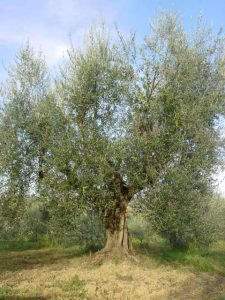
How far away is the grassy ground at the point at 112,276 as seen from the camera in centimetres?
1268

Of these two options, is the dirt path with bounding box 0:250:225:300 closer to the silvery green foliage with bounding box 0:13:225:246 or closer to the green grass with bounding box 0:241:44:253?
the silvery green foliage with bounding box 0:13:225:246

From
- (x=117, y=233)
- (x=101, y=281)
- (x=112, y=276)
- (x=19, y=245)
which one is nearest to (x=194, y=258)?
(x=117, y=233)

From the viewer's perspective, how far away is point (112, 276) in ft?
50.6

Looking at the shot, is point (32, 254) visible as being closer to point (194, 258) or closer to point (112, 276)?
point (112, 276)

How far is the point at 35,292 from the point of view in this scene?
12250 millimetres

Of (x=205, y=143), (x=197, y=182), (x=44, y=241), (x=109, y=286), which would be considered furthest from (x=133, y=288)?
(x=44, y=241)

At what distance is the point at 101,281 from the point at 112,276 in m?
1.06

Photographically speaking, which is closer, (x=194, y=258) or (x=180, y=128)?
(x=180, y=128)

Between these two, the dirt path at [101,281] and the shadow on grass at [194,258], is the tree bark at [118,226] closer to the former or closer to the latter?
the dirt path at [101,281]

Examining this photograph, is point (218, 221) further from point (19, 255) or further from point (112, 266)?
point (19, 255)

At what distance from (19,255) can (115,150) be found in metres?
10.7

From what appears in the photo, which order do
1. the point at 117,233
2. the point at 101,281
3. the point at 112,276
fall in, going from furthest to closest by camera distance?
1. the point at 117,233
2. the point at 112,276
3. the point at 101,281

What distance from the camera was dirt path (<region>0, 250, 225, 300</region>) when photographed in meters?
12.5

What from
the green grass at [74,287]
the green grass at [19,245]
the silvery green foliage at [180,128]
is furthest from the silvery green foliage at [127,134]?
the green grass at [19,245]
